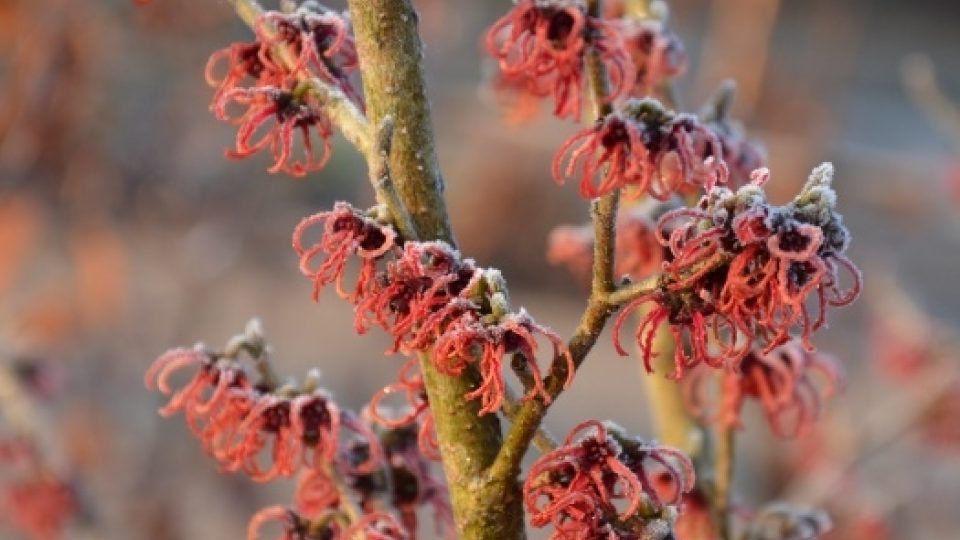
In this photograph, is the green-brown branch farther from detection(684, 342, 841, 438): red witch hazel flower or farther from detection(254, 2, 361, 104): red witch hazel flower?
detection(684, 342, 841, 438): red witch hazel flower

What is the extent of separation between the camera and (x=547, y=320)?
5.57 metres

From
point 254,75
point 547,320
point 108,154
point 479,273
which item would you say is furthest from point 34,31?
point 547,320

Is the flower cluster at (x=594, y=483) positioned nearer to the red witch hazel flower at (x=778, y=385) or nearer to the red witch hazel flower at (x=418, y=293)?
the red witch hazel flower at (x=418, y=293)

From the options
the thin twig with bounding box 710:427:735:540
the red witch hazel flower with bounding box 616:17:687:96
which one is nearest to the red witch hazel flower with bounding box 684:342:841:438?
the thin twig with bounding box 710:427:735:540

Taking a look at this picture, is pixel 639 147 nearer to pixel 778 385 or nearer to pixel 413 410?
pixel 413 410

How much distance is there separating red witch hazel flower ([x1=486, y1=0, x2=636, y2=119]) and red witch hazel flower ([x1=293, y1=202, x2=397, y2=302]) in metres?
0.17

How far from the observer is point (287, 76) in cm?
71

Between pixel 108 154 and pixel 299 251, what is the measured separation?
8.18 ft

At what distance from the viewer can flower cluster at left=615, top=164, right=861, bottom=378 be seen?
558mm

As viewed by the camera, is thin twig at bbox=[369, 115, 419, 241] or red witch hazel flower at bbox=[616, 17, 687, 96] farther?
red witch hazel flower at bbox=[616, 17, 687, 96]

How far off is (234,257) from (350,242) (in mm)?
3750

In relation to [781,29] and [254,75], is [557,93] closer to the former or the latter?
[254,75]

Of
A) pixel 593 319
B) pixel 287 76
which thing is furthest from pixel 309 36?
pixel 593 319

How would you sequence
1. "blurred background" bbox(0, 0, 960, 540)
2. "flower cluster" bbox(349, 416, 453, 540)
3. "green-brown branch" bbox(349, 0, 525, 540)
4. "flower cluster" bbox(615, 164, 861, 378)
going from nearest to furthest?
"flower cluster" bbox(615, 164, 861, 378) → "green-brown branch" bbox(349, 0, 525, 540) → "flower cluster" bbox(349, 416, 453, 540) → "blurred background" bbox(0, 0, 960, 540)
